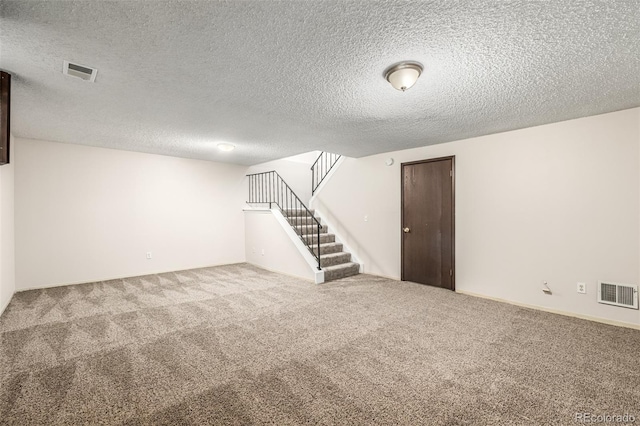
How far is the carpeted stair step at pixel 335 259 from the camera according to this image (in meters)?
5.37

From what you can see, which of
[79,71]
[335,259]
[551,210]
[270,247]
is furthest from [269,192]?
[551,210]

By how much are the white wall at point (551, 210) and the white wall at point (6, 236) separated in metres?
6.10

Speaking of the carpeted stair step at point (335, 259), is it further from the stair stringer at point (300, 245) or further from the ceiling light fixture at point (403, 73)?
the ceiling light fixture at point (403, 73)

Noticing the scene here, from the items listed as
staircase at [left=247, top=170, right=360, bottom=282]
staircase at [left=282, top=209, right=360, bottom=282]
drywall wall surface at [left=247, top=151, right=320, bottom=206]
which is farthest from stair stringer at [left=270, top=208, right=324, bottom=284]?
drywall wall surface at [left=247, top=151, right=320, bottom=206]

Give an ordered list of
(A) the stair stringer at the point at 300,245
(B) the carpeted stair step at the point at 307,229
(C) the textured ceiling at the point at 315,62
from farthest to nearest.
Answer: (B) the carpeted stair step at the point at 307,229, (A) the stair stringer at the point at 300,245, (C) the textured ceiling at the point at 315,62

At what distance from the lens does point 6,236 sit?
12.2 ft

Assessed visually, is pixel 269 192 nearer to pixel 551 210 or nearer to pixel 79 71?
pixel 79 71

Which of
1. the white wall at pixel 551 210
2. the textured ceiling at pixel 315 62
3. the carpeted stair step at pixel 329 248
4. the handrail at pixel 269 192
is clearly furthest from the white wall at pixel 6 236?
the white wall at pixel 551 210

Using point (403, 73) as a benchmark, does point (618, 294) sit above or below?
below

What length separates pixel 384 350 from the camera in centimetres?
252

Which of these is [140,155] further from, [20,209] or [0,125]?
[0,125]

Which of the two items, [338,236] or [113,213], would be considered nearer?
[113,213]

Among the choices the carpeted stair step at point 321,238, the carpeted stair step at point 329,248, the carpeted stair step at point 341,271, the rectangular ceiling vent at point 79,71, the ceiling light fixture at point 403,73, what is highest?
the rectangular ceiling vent at point 79,71

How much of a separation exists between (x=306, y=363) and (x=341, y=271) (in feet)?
9.94
